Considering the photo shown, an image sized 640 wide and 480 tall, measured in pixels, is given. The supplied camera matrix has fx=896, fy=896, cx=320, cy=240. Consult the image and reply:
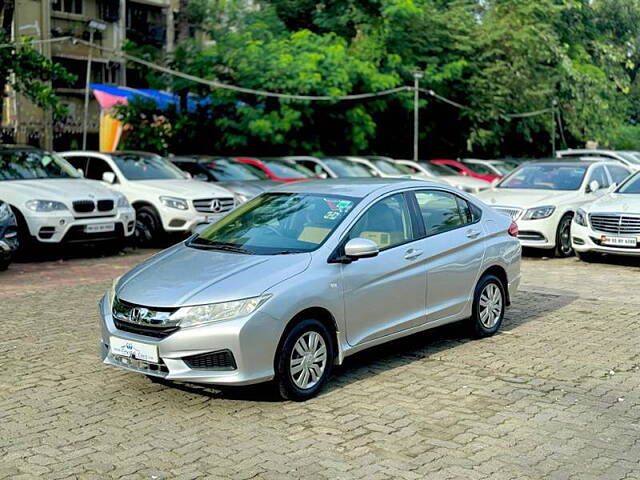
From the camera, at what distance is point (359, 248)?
257 inches

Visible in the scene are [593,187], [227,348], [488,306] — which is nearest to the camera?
[227,348]

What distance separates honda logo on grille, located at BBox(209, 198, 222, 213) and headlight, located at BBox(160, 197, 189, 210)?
1.51 feet

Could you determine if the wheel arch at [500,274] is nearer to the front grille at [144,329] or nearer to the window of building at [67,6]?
the front grille at [144,329]

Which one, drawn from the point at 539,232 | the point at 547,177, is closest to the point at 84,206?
the point at 539,232

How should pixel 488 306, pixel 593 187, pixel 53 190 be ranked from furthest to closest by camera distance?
pixel 593 187 < pixel 53 190 < pixel 488 306

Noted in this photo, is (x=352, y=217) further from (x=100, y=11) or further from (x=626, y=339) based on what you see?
(x=100, y=11)

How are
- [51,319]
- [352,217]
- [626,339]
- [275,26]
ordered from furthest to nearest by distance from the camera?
[275,26], [51,319], [626,339], [352,217]

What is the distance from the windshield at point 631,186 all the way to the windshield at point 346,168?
7.94 meters

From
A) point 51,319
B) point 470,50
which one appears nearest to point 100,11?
point 470,50

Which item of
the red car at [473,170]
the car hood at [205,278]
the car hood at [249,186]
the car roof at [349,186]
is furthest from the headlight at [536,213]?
the red car at [473,170]

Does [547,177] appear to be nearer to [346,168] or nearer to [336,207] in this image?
[346,168]

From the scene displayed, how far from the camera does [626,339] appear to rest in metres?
8.46

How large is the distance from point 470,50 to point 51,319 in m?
25.9

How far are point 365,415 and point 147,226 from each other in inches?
410
